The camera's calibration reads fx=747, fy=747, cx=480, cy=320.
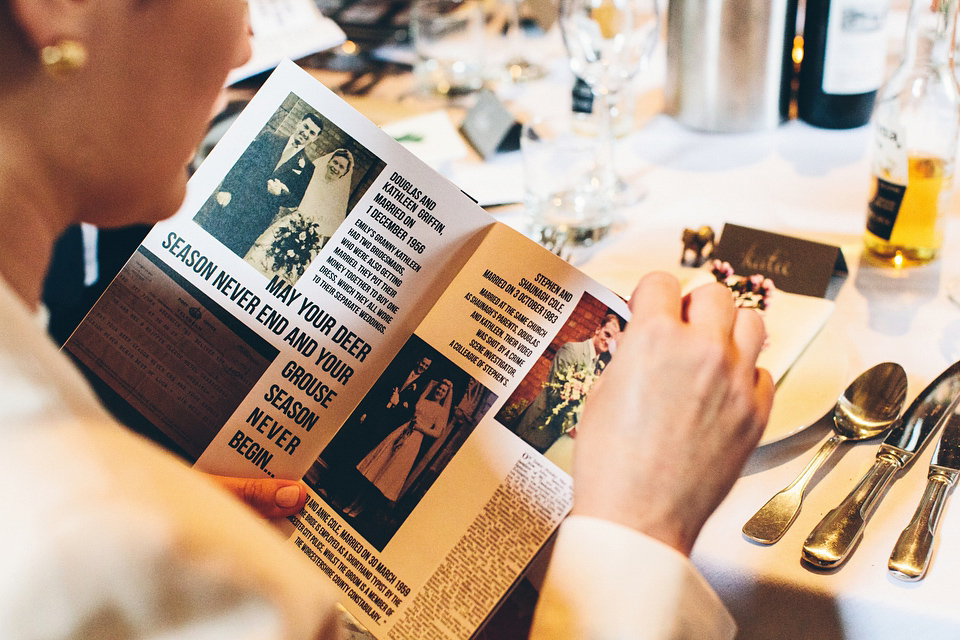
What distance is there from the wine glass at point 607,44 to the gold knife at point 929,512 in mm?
499

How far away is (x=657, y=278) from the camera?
51 centimetres

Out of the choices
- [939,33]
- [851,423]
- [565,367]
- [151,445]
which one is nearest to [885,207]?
[939,33]

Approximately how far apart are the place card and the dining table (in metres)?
0.02

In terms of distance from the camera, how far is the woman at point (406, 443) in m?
0.53

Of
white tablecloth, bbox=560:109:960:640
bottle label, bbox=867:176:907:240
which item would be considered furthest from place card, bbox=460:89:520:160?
bottle label, bbox=867:176:907:240

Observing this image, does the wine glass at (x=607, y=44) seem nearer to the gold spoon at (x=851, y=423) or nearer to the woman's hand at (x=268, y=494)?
the gold spoon at (x=851, y=423)

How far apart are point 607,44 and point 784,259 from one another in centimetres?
45

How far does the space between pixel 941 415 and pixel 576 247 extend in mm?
420

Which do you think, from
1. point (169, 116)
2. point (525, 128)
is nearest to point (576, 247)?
point (525, 128)

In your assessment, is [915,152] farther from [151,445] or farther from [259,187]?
[151,445]

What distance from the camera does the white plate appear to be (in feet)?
1.88

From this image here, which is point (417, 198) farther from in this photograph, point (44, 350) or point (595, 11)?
point (595, 11)

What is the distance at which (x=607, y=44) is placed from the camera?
1047mm

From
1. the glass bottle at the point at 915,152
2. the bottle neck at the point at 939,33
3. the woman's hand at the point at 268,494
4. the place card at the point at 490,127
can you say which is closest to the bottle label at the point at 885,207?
the glass bottle at the point at 915,152
